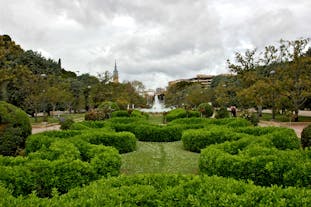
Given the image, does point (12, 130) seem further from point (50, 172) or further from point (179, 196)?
point (179, 196)

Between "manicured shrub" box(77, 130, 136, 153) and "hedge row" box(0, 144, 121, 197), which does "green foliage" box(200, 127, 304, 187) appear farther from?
"manicured shrub" box(77, 130, 136, 153)

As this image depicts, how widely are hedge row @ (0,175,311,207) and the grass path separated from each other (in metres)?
3.77

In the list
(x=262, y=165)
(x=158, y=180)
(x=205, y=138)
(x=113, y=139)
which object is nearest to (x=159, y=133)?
(x=205, y=138)

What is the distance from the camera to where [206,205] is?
3.62m

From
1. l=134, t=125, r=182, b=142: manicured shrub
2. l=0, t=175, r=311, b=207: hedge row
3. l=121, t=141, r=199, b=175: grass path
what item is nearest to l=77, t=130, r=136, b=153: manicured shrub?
l=121, t=141, r=199, b=175: grass path

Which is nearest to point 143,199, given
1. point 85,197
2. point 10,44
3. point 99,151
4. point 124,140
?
point 85,197

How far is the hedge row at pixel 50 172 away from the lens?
517cm

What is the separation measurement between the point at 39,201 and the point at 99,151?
3.66 m

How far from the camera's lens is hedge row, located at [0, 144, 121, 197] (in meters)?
5.17

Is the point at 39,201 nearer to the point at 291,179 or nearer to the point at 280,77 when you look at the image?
the point at 291,179

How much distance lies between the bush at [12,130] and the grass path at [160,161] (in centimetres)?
347

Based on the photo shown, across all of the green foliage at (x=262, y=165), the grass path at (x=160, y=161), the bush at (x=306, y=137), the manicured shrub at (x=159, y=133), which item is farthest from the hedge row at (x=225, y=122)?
the green foliage at (x=262, y=165)

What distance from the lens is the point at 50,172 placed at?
18.1 feet

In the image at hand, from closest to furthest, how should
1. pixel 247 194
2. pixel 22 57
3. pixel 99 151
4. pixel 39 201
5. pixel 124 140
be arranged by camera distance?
pixel 39 201 < pixel 247 194 < pixel 99 151 < pixel 124 140 < pixel 22 57
